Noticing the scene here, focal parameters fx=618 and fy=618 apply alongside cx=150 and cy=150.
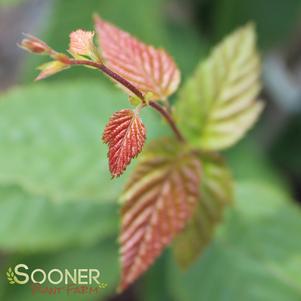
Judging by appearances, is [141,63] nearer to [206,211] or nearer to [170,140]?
[170,140]

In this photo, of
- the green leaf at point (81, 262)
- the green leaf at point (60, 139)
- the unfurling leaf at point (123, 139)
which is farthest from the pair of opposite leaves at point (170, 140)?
the green leaf at point (81, 262)

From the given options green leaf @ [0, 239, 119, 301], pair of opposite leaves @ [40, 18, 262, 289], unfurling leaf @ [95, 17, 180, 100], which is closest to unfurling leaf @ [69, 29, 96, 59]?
pair of opposite leaves @ [40, 18, 262, 289]

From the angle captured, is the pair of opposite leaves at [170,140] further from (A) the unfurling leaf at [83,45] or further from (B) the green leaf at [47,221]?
(B) the green leaf at [47,221]

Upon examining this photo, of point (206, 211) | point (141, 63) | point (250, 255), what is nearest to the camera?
point (141, 63)

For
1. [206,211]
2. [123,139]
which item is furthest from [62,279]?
[123,139]

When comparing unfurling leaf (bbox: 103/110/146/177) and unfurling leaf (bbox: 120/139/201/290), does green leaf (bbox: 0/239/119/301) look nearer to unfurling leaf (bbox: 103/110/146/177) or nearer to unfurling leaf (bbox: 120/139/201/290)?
unfurling leaf (bbox: 120/139/201/290)

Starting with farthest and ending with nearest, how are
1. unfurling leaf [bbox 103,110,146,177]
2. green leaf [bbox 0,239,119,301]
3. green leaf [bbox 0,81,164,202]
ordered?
1. green leaf [bbox 0,239,119,301]
2. green leaf [bbox 0,81,164,202]
3. unfurling leaf [bbox 103,110,146,177]
